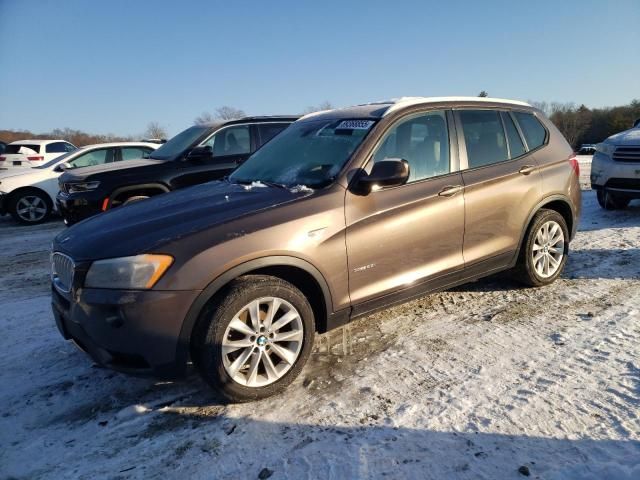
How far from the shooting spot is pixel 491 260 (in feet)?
12.7

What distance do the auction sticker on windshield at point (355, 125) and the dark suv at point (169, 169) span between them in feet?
10.7

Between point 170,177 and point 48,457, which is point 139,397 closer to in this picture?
point 48,457

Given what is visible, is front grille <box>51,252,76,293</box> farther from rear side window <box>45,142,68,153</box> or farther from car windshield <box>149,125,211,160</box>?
rear side window <box>45,142,68,153</box>

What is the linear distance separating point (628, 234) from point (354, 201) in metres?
4.98

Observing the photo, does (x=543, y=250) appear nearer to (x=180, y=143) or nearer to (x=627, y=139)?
(x=627, y=139)

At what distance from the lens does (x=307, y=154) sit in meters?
3.57

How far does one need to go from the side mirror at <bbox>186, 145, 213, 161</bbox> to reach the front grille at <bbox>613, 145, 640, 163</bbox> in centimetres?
641

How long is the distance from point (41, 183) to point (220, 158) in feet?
18.1

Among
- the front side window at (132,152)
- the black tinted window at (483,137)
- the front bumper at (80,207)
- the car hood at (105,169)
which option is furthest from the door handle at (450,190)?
the front side window at (132,152)

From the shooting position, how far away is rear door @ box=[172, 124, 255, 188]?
21.6 feet

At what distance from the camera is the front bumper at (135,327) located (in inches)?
95.2

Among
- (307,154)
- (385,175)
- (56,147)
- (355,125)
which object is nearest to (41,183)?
(56,147)

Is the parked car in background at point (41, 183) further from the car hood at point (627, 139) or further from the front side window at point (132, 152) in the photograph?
the car hood at point (627, 139)

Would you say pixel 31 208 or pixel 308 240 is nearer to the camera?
pixel 308 240
